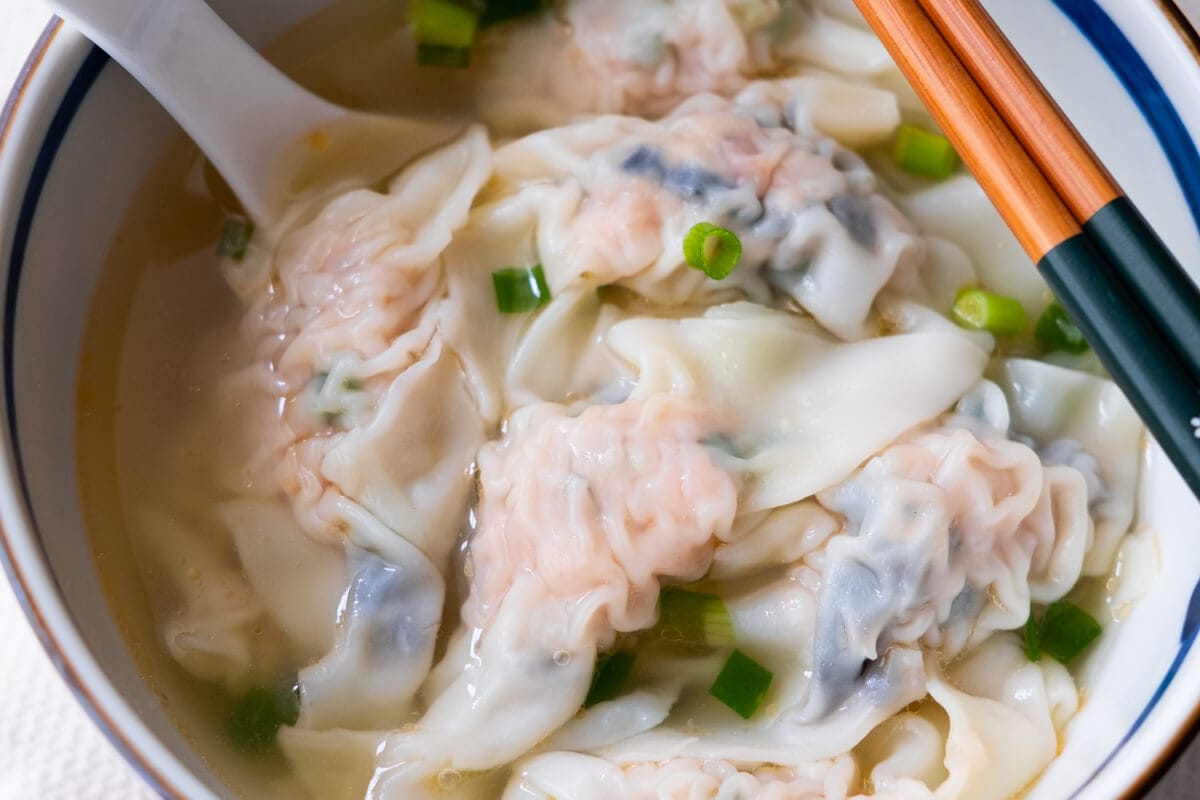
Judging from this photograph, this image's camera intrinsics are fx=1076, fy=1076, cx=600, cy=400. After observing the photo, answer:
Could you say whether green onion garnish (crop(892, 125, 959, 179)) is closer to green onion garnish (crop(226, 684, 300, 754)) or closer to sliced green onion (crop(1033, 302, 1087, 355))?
sliced green onion (crop(1033, 302, 1087, 355))

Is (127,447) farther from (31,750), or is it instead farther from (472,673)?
(472,673)

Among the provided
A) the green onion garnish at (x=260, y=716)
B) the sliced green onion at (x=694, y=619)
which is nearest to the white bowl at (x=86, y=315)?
the green onion garnish at (x=260, y=716)

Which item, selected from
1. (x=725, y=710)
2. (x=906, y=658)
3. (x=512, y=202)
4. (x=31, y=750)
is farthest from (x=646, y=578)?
(x=31, y=750)

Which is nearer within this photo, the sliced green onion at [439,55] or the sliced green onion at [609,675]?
the sliced green onion at [609,675]

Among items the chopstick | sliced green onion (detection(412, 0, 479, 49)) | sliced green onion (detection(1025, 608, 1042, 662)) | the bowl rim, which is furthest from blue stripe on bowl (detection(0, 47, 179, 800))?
sliced green onion (detection(1025, 608, 1042, 662))

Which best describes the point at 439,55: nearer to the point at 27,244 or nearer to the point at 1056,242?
the point at 27,244

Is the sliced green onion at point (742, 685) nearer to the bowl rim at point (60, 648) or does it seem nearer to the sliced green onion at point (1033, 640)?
the sliced green onion at point (1033, 640)
